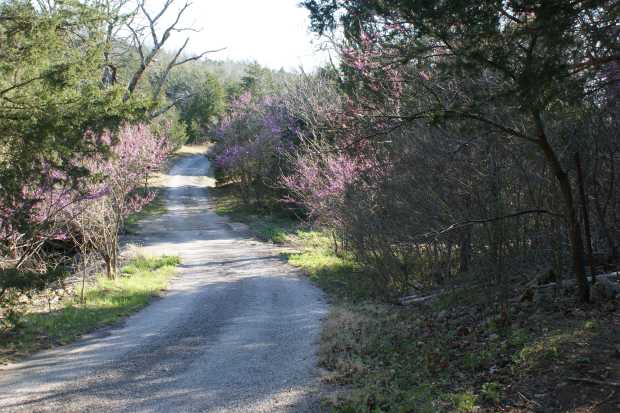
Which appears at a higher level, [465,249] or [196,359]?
[465,249]

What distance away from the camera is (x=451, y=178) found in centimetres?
853

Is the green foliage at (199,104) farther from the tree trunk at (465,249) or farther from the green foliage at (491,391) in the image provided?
the green foliage at (491,391)

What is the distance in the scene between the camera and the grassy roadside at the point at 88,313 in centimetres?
960

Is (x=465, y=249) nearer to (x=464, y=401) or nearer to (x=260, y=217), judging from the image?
(x=464, y=401)

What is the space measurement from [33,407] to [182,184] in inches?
1807

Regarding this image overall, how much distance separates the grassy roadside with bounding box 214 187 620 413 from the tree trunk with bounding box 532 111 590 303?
0.28m

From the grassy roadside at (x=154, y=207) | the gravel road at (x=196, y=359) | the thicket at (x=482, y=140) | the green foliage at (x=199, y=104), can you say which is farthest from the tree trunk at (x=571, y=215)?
the green foliage at (x=199, y=104)

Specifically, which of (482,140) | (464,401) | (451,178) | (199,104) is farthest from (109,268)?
(199,104)

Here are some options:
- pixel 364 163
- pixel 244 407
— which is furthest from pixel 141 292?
pixel 244 407

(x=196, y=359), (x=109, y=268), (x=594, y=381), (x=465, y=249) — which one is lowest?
(x=196, y=359)

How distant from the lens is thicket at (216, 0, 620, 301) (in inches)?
220

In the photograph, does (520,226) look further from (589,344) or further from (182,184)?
(182,184)

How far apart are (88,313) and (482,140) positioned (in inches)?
354

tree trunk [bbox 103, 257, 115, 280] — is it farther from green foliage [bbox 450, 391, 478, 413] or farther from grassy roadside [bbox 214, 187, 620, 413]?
green foliage [bbox 450, 391, 478, 413]
